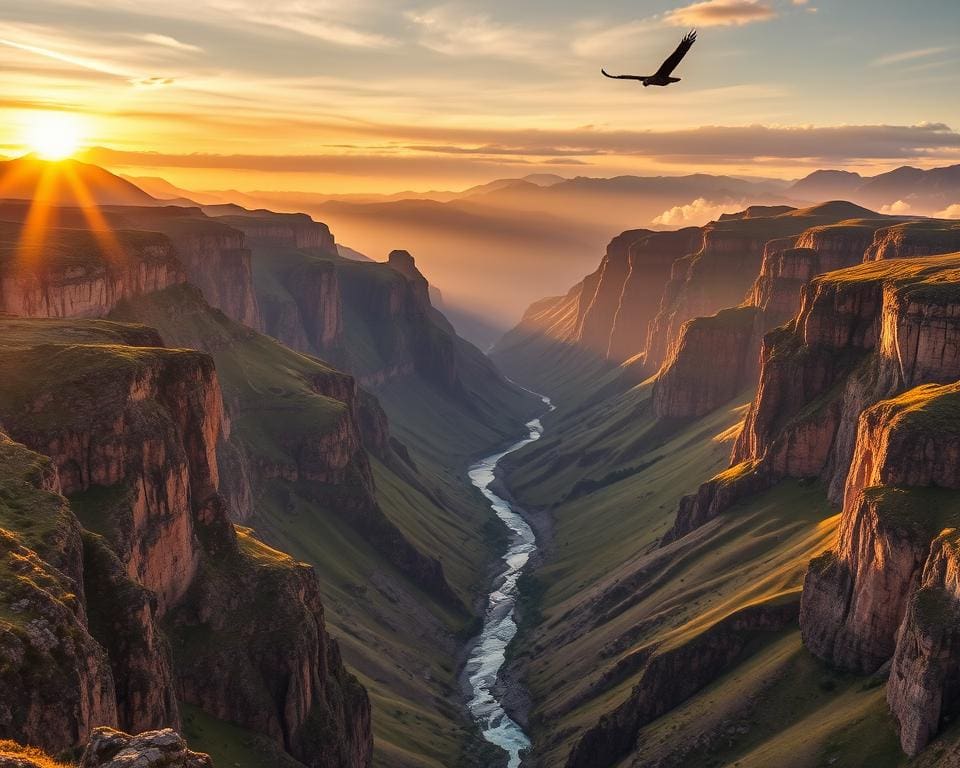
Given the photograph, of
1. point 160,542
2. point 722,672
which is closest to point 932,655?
point 722,672

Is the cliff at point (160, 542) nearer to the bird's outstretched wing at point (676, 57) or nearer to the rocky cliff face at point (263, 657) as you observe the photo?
the rocky cliff face at point (263, 657)

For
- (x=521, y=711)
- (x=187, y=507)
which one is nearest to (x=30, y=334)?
(x=187, y=507)

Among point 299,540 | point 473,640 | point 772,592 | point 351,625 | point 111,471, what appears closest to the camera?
point 111,471

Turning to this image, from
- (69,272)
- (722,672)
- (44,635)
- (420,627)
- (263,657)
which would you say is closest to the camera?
(44,635)

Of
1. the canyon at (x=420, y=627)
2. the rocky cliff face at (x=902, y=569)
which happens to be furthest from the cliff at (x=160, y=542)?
the rocky cliff face at (x=902, y=569)

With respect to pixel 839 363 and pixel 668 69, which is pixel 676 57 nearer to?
pixel 668 69

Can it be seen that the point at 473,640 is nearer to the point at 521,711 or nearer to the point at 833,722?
the point at 521,711
